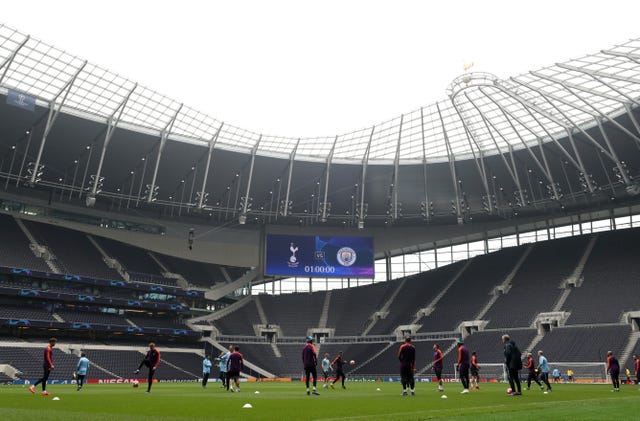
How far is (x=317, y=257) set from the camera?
70.0 meters

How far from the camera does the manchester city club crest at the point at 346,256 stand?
7044cm

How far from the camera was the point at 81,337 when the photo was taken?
184 feet

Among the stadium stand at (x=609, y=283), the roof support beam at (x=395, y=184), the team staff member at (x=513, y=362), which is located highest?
the roof support beam at (x=395, y=184)

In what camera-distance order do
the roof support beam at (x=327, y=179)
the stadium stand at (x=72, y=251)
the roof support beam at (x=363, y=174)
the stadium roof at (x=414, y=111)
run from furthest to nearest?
the roof support beam at (x=327, y=179), the roof support beam at (x=363, y=174), the stadium stand at (x=72, y=251), the stadium roof at (x=414, y=111)

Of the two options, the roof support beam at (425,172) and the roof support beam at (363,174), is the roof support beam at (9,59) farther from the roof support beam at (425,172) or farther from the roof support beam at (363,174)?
the roof support beam at (425,172)

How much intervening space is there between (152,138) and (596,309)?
43007mm

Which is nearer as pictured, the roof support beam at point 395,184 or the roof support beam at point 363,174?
the roof support beam at point 363,174

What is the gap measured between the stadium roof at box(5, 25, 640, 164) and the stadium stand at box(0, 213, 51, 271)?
15.6 meters

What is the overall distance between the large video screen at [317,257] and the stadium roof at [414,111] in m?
11.8

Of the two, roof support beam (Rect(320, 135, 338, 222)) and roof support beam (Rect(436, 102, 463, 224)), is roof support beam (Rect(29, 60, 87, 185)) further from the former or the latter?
roof support beam (Rect(436, 102, 463, 224))

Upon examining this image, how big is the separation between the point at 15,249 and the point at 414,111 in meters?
40.2

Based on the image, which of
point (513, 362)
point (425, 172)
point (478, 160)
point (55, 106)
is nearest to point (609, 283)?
point (478, 160)

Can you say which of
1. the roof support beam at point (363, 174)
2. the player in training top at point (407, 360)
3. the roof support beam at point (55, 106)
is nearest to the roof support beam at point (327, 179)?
the roof support beam at point (363, 174)

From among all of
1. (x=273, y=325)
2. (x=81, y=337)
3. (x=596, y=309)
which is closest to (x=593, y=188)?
(x=596, y=309)
